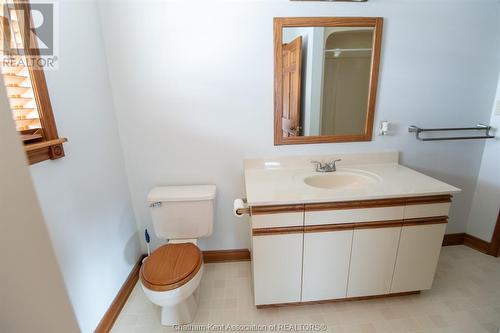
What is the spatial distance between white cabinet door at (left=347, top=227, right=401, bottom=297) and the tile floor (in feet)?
0.48

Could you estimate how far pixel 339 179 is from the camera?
1.63m

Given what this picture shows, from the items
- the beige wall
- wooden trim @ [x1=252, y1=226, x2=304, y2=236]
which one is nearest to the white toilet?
wooden trim @ [x1=252, y1=226, x2=304, y2=236]

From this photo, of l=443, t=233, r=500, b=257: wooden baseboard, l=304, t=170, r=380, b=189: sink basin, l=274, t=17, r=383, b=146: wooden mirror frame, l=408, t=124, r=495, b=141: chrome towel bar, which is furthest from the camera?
l=443, t=233, r=500, b=257: wooden baseboard

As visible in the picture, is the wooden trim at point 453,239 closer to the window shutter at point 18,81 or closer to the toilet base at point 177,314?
the toilet base at point 177,314

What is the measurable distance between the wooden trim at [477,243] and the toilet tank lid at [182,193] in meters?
2.29

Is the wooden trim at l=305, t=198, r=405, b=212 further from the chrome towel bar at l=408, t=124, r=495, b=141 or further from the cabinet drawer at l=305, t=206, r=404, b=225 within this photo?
the chrome towel bar at l=408, t=124, r=495, b=141

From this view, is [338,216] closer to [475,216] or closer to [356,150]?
[356,150]

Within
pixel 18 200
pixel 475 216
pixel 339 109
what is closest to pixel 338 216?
pixel 339 109

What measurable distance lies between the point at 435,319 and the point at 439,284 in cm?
35

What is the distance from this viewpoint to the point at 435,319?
1.36 metres

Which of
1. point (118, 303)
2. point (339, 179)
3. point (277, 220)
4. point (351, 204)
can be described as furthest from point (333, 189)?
point (118, 303)

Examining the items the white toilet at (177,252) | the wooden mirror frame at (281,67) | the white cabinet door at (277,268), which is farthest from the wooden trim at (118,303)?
the wooden mirror frame at (281,67)

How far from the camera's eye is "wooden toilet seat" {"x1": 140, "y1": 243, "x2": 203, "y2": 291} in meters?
1.18

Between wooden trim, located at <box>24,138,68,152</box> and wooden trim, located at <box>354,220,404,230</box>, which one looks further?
wooden trim, located at <box>354,220,404,230</box>
